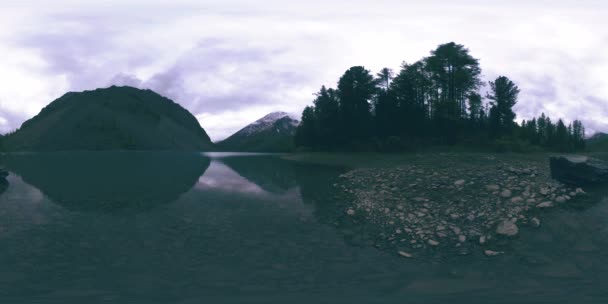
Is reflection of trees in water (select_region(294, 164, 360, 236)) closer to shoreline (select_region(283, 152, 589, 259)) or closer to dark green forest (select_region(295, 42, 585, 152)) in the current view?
shoreline (select_region(283, 152, 589, 259))

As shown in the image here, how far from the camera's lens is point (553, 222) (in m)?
12.5

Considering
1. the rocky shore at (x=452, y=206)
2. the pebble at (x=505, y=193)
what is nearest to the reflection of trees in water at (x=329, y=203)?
the rocky shore at (x=452, y=206)

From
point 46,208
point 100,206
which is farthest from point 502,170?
point 46,208

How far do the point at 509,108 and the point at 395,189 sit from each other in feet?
194

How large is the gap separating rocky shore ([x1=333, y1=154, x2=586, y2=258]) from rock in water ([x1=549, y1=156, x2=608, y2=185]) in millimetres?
802

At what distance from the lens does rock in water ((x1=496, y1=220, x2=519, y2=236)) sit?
37.8 feet

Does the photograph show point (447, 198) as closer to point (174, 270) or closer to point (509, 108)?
point (174, 270)

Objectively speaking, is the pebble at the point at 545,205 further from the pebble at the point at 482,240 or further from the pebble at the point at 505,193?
the pebble at the point at 482,240

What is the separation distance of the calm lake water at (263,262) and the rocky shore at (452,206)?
63 centimetres

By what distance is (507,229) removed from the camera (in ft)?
38.3

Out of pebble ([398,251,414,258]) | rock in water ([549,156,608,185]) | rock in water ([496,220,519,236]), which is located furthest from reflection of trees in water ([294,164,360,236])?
rock in water ([549,156,608,185])

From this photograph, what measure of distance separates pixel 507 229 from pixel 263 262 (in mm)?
8770

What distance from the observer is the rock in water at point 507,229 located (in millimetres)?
11519

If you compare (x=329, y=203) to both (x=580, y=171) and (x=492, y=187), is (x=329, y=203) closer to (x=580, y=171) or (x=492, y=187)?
(x=492, y=187)
